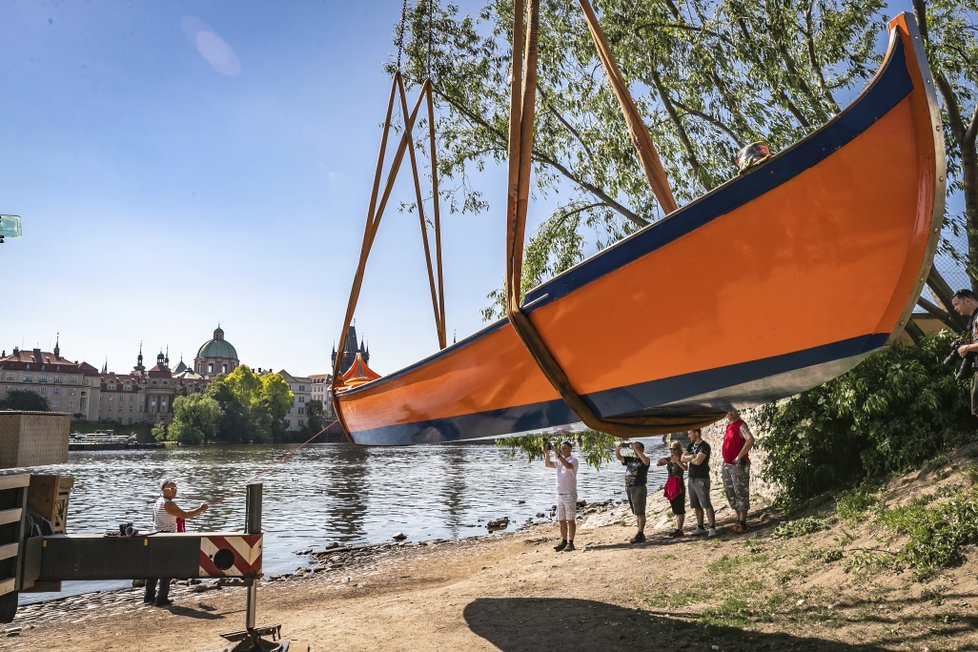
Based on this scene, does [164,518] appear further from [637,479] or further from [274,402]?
[274,402]

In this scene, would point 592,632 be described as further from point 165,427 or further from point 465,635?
point 165,427

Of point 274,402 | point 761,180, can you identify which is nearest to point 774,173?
point 761,180

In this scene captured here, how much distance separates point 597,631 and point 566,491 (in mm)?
4692

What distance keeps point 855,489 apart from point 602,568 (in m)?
3.23

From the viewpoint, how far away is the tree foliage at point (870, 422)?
25.2 feet

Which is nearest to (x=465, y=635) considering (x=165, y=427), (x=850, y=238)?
(x=850, y=238)

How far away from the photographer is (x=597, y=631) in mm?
5746

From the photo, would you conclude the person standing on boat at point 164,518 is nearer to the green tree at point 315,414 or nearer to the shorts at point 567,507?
the shorts at point 567,507

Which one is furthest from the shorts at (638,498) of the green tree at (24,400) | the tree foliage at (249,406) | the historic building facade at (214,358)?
the historic building facade at (214,358)

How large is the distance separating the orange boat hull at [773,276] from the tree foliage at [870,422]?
14.6 ft

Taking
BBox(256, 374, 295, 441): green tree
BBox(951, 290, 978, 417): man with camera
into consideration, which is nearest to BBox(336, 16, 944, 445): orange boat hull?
BBox(951, 290, 978, 417): man with camera

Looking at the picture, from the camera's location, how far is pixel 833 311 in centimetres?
348

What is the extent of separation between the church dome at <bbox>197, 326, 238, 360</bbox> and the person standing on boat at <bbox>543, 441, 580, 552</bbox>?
161 meters

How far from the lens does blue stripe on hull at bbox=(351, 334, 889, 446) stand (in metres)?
3.62
